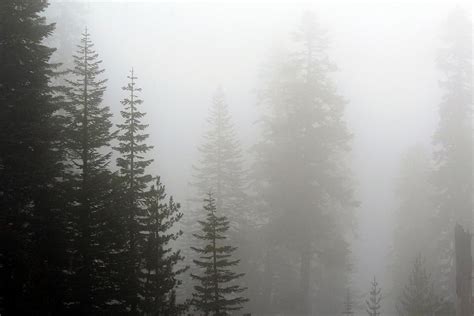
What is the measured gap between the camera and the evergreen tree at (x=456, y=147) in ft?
80.1

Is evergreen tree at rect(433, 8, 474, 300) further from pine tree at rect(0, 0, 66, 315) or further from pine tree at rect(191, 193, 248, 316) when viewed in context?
pine tree at rect(0, 0, 66, 315)

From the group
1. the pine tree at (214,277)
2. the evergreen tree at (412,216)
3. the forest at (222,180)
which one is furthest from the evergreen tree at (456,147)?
the pine tree at (214,277)

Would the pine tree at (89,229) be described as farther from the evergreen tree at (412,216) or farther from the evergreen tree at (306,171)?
the evergreen tree at (412,216)

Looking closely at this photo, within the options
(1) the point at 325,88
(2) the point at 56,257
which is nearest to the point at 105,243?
(2) the point at 56,257

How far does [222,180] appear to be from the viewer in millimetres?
29891

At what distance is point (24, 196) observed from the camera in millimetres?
12398

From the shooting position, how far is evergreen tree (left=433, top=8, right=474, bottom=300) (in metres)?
24.4

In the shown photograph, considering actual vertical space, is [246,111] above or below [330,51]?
below

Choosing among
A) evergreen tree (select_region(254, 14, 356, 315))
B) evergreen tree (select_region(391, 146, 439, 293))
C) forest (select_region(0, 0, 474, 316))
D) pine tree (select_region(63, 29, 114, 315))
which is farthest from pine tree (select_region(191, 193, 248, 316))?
evergreen tree (select_region(391, 146, 439, 293))

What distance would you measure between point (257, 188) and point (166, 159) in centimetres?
2738

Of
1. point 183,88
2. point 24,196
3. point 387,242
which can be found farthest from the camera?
point 183,88

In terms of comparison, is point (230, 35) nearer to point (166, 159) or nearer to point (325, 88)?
point (166, 159)

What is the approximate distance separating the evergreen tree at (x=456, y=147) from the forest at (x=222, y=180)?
8 centimetres

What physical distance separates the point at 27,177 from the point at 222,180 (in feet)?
60.1
